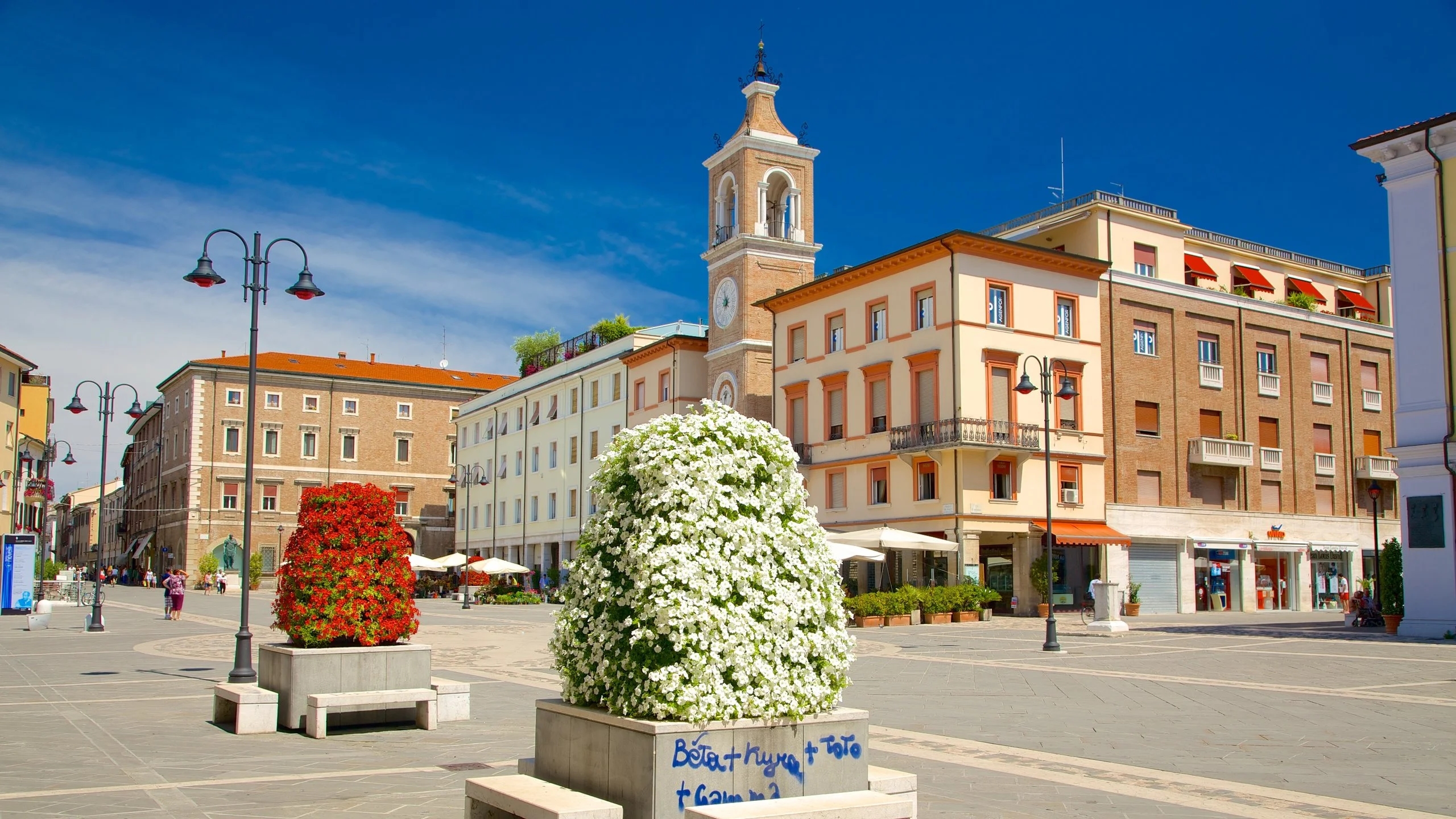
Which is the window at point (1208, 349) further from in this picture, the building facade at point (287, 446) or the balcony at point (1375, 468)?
the building facade at point (287, 446)

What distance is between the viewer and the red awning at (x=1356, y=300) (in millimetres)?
50906

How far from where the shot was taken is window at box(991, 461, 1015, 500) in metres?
37.7

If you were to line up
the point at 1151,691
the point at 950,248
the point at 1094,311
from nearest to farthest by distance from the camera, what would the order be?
1. the point at 1151,691
2. the point at 950,248
3. the point at 1094,311

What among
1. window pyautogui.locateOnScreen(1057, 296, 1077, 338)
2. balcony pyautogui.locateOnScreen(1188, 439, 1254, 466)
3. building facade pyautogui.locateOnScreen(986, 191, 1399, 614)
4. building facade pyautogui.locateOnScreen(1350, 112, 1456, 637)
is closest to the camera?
building facade pyautogui.locateOnScreen(1350, 112, 1456, 637)

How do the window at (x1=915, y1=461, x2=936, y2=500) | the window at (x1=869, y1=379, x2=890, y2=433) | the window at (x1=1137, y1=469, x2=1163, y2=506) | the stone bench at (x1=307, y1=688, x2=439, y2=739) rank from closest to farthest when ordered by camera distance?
the stone bench at (x1=307, y1=688, x2=439, y2=739)
the window at (x1=915, y1=461, x2=936, y2=500)
the window at (x1=869, y1=379, x2=890, y2=433)
the window at (x1=1137, y1=469, x2=1163, y2=506)

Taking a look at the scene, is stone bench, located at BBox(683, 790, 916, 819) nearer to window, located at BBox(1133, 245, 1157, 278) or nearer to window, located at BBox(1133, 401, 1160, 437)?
window, located at BBox(1133, 401, 1160, 437)

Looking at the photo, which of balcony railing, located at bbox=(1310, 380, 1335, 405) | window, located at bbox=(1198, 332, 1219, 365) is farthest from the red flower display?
balcony railing, located at bbox=(1310, 380, 1335, 405)

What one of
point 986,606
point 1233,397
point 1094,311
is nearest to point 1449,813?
point 986,606

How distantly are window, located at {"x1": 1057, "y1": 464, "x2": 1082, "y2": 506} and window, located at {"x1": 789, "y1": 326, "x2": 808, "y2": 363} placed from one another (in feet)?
35.6

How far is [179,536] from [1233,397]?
66368mm

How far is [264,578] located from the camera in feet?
249

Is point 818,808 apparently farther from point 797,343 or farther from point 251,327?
point 797,343

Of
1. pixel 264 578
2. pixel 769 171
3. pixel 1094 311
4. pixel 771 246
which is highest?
pixel 769 171

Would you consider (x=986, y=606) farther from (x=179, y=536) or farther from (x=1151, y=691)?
(x=179, y=536)
